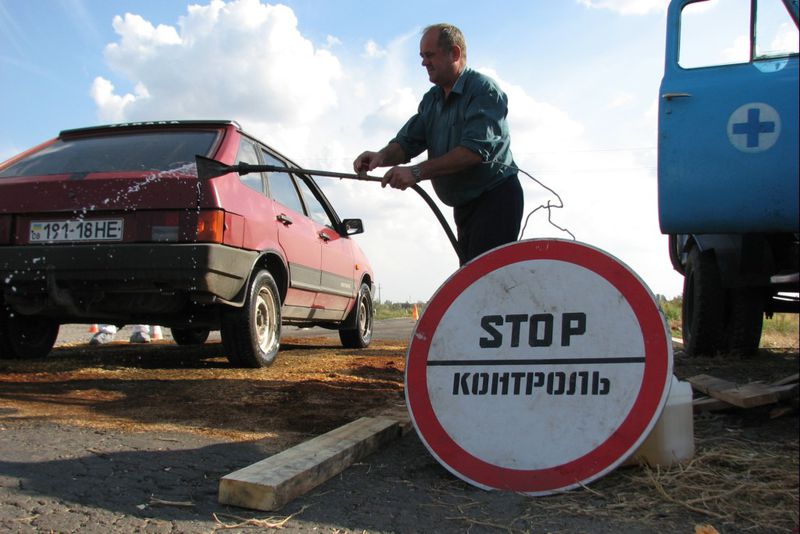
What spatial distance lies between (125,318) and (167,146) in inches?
47.6

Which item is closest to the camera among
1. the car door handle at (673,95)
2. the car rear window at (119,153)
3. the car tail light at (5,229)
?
the car door handle at (673,95)

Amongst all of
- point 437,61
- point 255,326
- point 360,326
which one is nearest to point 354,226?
point 360,326

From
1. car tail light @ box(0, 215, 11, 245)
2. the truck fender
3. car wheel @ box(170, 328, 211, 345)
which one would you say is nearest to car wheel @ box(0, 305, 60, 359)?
car tail light @ box(0, 215, 11, 245)

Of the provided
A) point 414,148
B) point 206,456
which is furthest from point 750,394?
point 206,456

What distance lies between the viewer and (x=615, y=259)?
2326 millimetres

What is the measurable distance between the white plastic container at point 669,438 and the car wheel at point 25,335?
4.15 meters

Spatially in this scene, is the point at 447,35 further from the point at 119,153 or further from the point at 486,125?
the point at 119,153

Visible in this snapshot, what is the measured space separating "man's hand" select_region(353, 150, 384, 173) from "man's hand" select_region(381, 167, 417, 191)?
41cm

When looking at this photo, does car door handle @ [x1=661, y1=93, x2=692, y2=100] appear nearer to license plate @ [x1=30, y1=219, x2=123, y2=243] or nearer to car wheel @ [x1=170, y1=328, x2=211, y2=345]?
license plate @ [x1=30, y1=219, x2=123, y2=243]

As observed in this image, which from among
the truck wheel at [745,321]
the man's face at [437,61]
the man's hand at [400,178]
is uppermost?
the man's face at [437,61]

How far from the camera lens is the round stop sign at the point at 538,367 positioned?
2.11 metres

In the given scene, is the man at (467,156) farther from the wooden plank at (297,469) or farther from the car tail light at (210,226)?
the car tail light at (210,226)

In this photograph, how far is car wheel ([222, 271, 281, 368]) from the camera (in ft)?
14.7

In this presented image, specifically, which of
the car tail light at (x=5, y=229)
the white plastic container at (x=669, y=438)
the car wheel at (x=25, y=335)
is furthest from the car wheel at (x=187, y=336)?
the white plastic container at (x=669, y=438)
